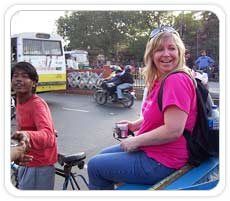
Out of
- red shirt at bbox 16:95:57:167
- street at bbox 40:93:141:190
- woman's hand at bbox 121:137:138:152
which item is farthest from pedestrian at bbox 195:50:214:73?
street at bbox 40:93:141:190

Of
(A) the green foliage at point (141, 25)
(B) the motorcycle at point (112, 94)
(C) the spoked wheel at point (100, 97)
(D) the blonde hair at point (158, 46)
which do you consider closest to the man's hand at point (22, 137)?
(A) the green foliage at point (141, 25)

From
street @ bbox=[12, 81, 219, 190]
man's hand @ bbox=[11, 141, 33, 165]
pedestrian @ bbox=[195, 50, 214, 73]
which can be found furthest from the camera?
street @ bbox=[12, 81, 219, 190]

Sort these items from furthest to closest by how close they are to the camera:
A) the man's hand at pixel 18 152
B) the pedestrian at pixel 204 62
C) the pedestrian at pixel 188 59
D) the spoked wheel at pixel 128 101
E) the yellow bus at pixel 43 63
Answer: the spoked wheel at pixel 128 101 < the yellow bus at pixel 43 63 < the pedestrian at pixel 188 59 < the pedestrian at pixel 204 62 < the man's hand at pixel 18 152

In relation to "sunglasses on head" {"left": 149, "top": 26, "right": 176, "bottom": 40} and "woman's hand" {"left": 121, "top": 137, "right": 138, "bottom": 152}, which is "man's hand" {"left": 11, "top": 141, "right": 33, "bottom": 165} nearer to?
"woman's hand" {"left": 121, "top": 137, "right": 138, "bottom": 152}

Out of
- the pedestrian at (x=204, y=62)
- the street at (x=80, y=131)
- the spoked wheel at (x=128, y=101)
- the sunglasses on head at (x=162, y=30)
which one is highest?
the sunglasses on head at (x=162, y=30)

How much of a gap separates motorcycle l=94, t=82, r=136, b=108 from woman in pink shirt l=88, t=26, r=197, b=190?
4.28 metres

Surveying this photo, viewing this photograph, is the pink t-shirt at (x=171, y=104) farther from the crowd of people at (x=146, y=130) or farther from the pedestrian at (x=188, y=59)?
the pedestrian at (x=188, y=59)

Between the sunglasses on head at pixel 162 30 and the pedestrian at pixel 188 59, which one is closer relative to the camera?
the sunglasses on head at pixel 162 30

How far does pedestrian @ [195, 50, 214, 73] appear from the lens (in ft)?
3.94

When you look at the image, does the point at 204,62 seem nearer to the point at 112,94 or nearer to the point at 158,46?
the point at 158,46

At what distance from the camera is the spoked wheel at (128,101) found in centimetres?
570

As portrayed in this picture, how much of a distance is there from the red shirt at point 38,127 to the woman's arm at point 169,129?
1.24 feet
